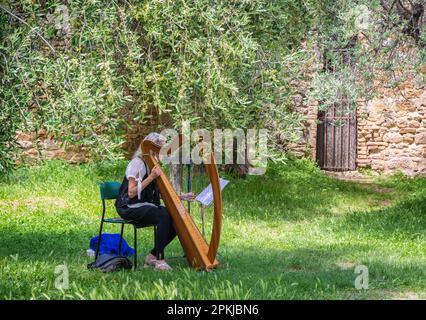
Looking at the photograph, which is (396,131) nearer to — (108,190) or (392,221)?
(392,221)

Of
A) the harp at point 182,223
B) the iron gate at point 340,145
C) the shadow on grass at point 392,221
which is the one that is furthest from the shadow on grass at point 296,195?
the harp at point 182,223

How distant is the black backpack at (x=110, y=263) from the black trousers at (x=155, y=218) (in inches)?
14.1

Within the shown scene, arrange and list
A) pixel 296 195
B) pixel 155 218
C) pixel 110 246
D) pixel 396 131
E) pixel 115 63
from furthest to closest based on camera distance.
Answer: pixel 396 131
pixel 296 195
pixel 110 246
pixel 115 63
pixel 155 218

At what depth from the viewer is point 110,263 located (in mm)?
7242

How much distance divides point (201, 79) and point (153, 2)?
870 millimetres

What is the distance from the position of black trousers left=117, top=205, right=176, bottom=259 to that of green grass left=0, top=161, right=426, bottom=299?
32cm

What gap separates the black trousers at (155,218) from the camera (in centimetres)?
734

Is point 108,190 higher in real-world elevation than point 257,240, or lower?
higher

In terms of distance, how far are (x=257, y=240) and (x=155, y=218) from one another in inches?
119

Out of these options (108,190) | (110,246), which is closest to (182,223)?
(108,190)

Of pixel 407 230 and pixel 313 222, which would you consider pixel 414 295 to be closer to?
pixel 407 230

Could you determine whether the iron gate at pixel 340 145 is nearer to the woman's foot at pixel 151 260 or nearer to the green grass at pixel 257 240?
the green grass at pixel 257 240

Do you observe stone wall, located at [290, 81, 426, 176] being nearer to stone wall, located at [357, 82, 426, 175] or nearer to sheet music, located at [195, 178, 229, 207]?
stone wall, located at [357, 82, 426, 175]
